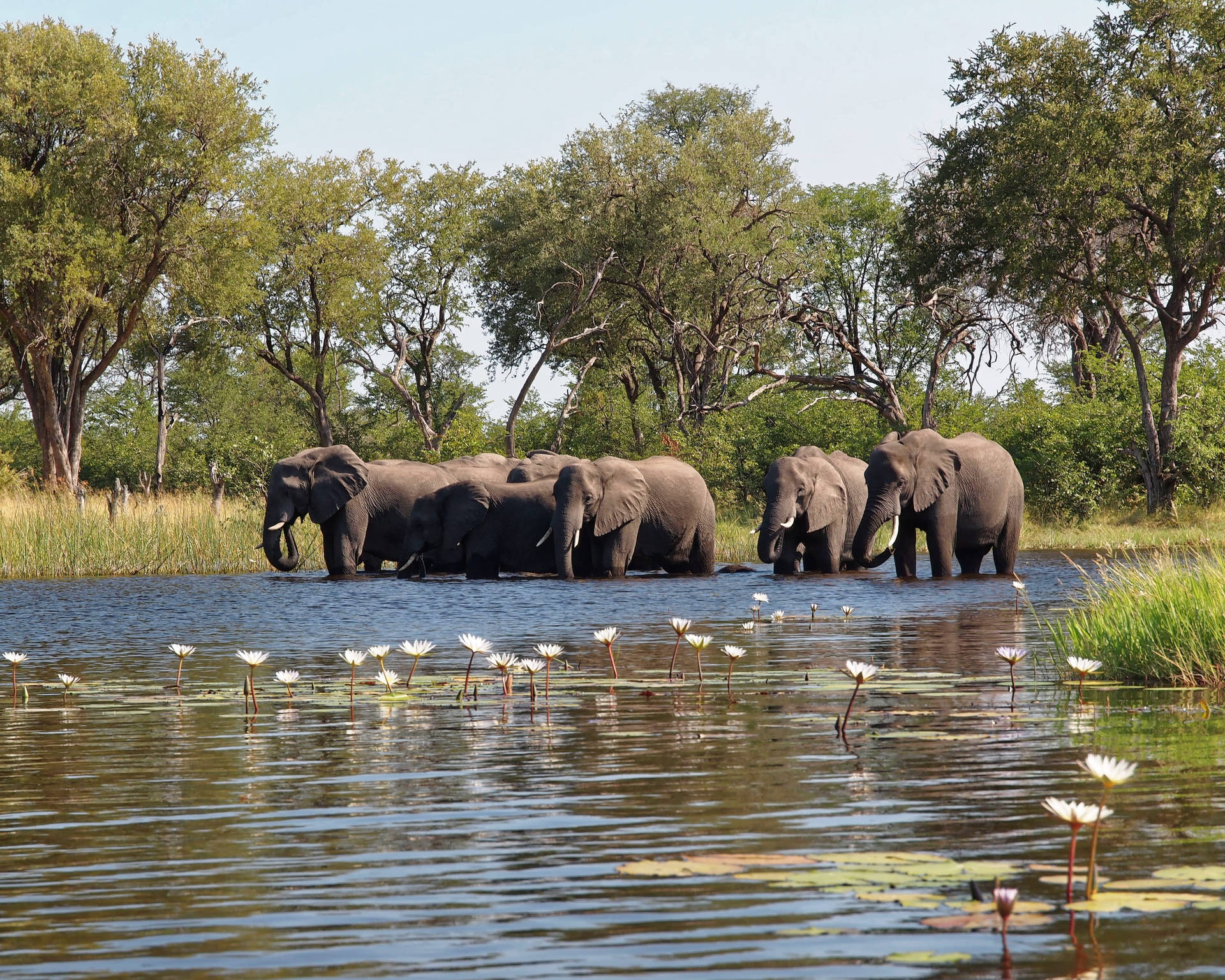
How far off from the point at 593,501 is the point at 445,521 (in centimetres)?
330

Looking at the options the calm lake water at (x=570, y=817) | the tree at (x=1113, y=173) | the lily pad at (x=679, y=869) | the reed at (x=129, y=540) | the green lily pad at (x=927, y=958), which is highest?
the tree at (x=1113, y=173)

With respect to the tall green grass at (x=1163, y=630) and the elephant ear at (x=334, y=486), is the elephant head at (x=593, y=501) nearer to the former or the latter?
the elephant ear at (x=334, y=486)

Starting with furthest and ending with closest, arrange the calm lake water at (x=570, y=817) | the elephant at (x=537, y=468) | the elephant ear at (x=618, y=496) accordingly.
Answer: the elephant at (x=537, y=468), the elephant ear at (x=618, y=496), the calm lake water at (x=570, y=817)

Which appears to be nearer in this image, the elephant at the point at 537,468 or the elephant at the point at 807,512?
the elephant at the point at 807,512

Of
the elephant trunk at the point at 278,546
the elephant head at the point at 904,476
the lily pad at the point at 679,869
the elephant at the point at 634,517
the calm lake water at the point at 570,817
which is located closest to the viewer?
the calm lake water at the point at 570,817

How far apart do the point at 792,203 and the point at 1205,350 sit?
15.1 meters

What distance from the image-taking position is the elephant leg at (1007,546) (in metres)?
25.0

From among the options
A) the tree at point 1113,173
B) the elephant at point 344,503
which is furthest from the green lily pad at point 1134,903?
the tree at point 1113,173

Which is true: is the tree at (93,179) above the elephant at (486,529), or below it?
above

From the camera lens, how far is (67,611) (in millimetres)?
19828

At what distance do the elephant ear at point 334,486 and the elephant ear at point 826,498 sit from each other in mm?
8552

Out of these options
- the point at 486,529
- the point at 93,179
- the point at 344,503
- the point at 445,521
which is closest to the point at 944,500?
the point at 486,529

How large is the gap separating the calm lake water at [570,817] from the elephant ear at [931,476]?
36.2 ft

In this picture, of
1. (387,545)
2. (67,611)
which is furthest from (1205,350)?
(67,611)
